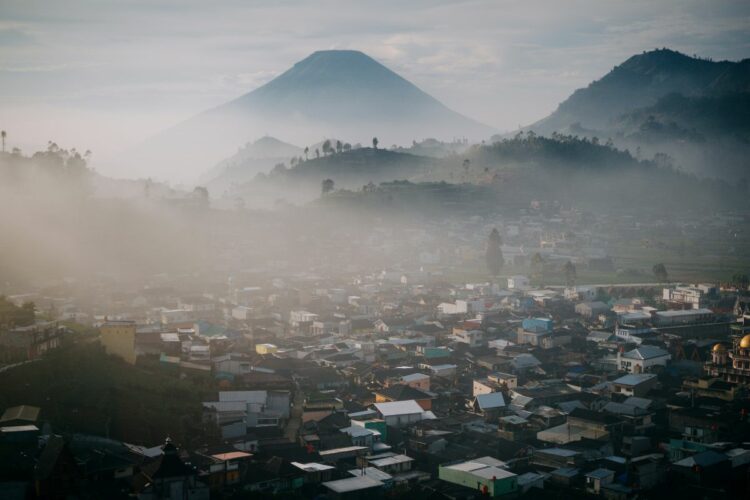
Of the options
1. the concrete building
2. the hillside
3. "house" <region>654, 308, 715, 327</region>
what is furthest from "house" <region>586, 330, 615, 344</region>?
the hillside

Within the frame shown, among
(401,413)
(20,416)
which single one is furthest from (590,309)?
(20,416)

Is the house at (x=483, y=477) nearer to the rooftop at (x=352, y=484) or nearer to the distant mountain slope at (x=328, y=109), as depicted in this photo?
the rooftop at (x=352, y=484)

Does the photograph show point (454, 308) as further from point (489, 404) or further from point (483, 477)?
point (483, 477)

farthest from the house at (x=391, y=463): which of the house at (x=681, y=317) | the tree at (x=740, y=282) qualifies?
the tree at (x=740, y=282)

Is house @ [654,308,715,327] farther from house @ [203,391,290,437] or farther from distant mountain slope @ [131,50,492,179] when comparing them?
distant mountain slope @ [131,50,492,179]

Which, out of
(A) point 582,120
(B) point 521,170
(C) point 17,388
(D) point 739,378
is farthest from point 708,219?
(A) point 582,120

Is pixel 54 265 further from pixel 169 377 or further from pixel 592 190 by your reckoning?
pixel 592 190
